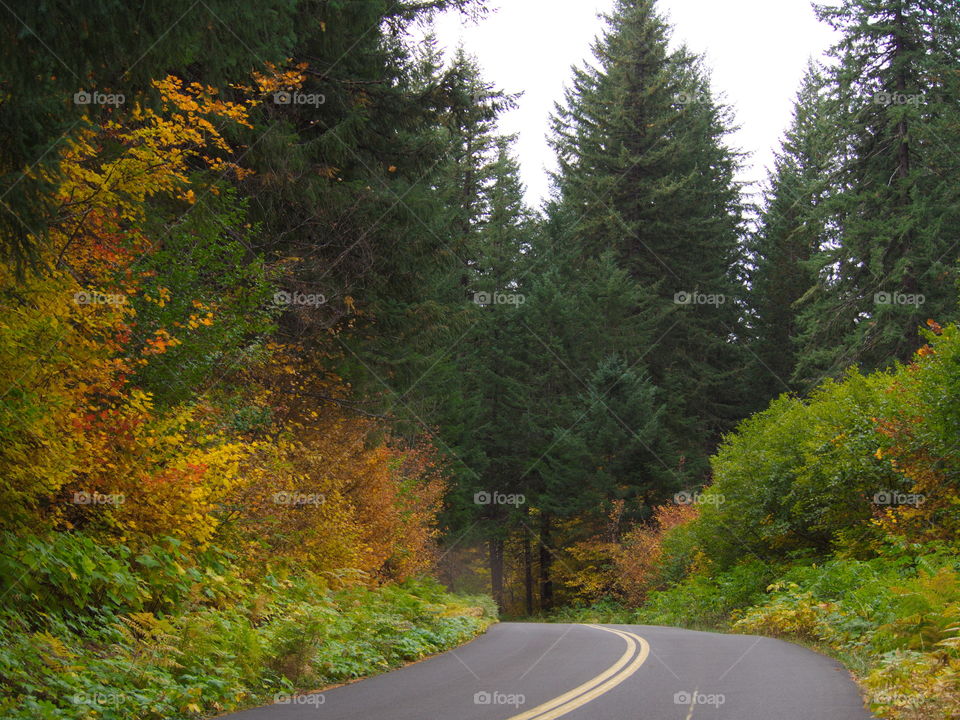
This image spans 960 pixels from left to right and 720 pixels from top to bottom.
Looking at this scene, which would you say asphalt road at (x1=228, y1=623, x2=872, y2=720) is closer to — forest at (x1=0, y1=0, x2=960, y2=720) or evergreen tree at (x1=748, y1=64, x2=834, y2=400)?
forest at (x1=0, y1=0, x2=960, y2=720)

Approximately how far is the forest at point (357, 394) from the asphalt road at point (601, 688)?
2.20ft

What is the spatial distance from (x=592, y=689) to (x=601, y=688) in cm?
14

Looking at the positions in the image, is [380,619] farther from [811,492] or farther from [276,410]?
[811,492]

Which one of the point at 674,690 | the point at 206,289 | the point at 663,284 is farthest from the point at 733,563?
the point at 663,284

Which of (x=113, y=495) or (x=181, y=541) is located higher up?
(x=113, y=495)

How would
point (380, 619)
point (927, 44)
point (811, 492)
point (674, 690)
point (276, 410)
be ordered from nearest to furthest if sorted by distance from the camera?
point (674, 690) < point (380, 619) < point (276, 410) < point (811, 492) < point (927, 44)

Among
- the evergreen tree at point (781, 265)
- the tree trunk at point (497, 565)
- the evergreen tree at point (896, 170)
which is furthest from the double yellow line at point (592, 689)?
the evergreen tree at point (781, 265)

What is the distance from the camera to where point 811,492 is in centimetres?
2009

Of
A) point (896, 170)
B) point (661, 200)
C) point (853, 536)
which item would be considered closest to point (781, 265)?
point (661, 200)

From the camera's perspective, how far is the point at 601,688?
9.56 m

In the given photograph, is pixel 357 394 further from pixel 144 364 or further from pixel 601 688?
pixel 601 688

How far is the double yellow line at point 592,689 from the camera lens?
26.4 feet

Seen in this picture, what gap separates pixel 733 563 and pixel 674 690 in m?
16.6

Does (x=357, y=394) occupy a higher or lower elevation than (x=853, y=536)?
higher
